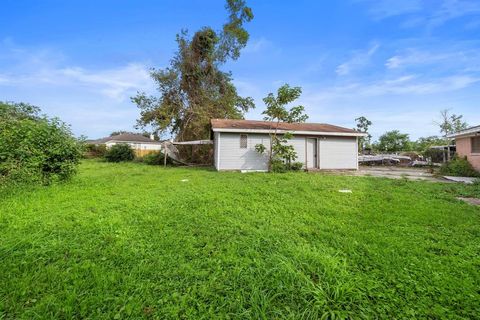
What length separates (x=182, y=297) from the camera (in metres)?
1.90

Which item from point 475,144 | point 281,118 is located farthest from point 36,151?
point 475,144

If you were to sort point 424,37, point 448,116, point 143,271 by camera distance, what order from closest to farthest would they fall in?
point 143,271, point 424,37, point 448,116

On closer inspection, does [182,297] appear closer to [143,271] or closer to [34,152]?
[143,271]

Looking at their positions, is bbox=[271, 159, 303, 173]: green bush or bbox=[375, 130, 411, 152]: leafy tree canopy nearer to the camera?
bbox=[271, 159, 303, 173]: green bush

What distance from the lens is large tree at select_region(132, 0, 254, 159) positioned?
1709cm

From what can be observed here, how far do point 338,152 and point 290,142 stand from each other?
10.1 feet

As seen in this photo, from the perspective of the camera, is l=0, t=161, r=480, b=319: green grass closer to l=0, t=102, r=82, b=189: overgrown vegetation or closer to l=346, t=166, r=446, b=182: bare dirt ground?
l=0, t=102, r=82, b=189: overgrown vegetation

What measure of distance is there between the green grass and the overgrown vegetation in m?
1.39

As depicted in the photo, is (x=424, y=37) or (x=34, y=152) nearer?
(x=34, y=152)

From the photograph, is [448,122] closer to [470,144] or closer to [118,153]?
[470,144]

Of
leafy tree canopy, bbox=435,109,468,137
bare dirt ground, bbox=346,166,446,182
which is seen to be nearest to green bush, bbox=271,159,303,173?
bare dirt ground, bbox=346,166,446,182

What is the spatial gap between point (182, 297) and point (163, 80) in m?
18.3

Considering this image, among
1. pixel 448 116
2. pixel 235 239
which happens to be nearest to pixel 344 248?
pixel 235 239

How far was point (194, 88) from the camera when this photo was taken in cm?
1833
